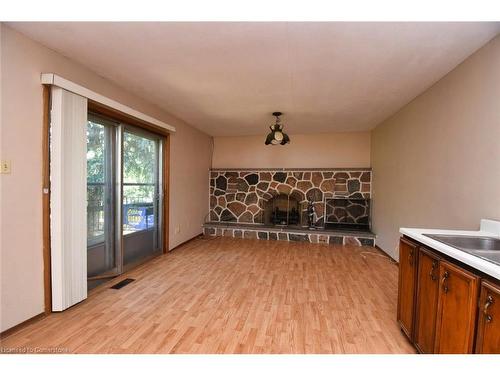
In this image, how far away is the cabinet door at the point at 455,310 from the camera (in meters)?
1.05

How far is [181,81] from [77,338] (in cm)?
239

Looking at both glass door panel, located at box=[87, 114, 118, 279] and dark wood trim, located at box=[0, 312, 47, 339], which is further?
glass door panel, located at box=[87, 114, 118, 279]

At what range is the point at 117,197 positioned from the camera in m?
2.73

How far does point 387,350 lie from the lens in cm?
155

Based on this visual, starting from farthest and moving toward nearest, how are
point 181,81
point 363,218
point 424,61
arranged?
1. point 363,218
2. point 181,81
3. point 424,61

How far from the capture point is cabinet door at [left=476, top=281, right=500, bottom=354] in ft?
3.07

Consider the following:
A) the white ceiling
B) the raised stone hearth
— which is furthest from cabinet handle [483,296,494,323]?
the raised stone hearth

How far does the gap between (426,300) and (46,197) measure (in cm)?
284

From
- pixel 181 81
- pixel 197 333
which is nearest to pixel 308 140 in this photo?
pixel 181 81

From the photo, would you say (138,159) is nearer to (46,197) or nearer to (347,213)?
(46,197)

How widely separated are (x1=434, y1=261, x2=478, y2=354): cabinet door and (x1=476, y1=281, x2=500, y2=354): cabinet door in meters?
0.03

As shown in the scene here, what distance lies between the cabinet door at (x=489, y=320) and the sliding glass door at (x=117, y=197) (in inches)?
122

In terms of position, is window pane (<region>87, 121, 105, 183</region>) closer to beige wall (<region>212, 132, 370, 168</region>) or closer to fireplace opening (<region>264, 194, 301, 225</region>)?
beige wall (<region>212, 132, 370, 168</region>)
